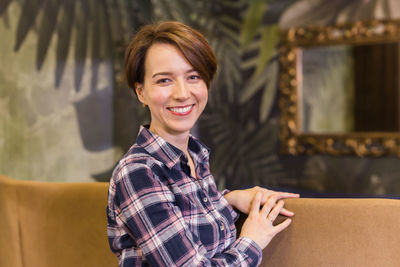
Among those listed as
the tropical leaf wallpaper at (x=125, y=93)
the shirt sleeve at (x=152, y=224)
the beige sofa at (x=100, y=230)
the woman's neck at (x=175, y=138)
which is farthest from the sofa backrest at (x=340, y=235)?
the tropical leaf wallpaper at (x=125, y=93)

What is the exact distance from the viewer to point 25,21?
2.46 metres

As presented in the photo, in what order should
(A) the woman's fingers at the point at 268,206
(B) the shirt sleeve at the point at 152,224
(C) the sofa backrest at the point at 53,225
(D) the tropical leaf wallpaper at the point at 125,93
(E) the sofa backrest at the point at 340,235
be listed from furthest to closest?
1. (D) the tropical leaf wallpaper at the point at 125,93
2. (C) the sofa backrest at the point at 53,225
3. (A) the woman's fingers at the point at 268,206
4. (E) the sofa backrest at the point at 340,235
5. (B) the shirt sleeve at the point at 152,224

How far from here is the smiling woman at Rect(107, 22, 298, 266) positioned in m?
1.08

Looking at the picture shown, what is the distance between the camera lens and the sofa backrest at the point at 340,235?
118 centimetres

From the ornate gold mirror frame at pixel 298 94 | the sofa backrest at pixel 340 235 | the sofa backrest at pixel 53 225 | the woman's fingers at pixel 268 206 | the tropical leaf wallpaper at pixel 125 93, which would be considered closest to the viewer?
the sofa backrest at pixel 340 235

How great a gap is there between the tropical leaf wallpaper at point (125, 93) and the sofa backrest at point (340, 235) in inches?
65.7

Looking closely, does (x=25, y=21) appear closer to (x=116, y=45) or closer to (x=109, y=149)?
(x=116, y=45)

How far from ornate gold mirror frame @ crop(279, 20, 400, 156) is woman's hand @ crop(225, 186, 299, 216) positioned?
2493mm

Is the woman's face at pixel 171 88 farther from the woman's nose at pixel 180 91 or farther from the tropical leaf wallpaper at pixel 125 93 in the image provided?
the tropical leaf wallpaper at pixel 125 93

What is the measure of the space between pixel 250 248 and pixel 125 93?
7.09 ft

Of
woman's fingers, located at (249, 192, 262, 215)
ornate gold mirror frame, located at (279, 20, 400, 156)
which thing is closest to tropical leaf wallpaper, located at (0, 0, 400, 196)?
ornate gold mirror frame, located at (279, 20, 400, 156)

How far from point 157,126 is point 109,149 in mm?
1896

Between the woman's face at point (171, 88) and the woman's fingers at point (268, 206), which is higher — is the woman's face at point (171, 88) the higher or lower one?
the higher one

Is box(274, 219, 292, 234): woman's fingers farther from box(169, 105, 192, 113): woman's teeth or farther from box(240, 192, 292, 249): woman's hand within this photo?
box(169, 105, 192, 113): woman's teeth
